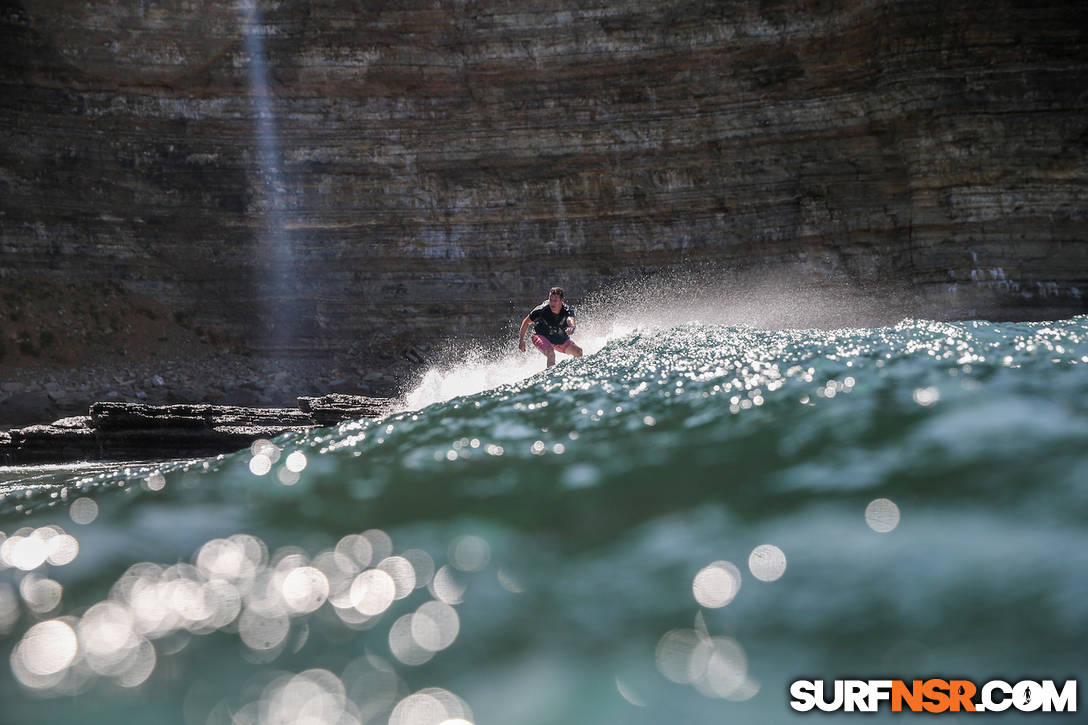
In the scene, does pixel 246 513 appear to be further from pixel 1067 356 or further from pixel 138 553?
pixel 1067 356

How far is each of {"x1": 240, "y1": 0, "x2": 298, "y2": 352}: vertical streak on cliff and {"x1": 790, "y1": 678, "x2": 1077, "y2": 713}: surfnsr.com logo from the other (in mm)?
23397

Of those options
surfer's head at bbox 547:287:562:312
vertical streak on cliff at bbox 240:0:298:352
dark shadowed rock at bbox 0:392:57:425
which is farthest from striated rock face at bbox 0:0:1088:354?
surfer's head at bbox 547:287:562:312

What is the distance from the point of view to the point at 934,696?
1791 millimetres

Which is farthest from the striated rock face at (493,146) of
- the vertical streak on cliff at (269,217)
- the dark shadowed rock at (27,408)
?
the dark shadowed rock at (27,408)

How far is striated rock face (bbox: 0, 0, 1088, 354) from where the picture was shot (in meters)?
22.0

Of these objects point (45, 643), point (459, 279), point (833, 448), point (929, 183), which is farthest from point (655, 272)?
point (45, 643)

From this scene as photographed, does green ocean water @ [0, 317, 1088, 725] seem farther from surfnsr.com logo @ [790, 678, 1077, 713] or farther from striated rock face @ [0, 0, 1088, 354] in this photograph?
striated rock face @ [0, 0, 1088, 354]

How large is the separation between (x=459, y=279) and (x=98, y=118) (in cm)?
1128

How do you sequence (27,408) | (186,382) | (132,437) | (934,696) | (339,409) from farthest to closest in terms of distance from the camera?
1. (186,382)
2. (27,408)
3. (339,409)
4. (132,437)
5. (934,696)

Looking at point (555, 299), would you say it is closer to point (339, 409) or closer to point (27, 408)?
point (339, 409)

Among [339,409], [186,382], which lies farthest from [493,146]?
[339,409]

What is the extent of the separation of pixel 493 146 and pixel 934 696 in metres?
23.5

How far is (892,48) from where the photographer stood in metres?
22.3

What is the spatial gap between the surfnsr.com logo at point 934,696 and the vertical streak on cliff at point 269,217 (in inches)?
921
